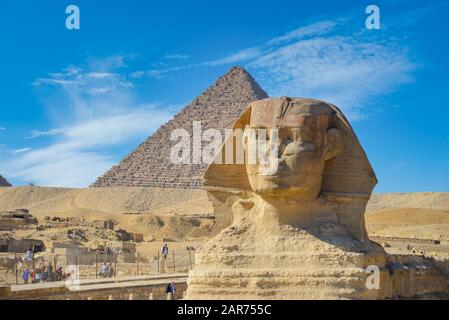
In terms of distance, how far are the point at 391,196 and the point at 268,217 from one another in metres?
97.3

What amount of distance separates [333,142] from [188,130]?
160182 millimetres

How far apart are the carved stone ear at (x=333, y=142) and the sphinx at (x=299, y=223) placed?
1 cm

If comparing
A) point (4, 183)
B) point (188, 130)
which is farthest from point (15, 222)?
point (188, 130)

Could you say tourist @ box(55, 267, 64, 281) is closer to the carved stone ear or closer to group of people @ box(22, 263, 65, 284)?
group of people @ box(22, 263, 65, 284)

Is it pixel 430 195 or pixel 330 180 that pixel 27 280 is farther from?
pixel 430 195

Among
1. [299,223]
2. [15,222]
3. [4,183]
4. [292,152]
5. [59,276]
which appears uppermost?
[4,183]

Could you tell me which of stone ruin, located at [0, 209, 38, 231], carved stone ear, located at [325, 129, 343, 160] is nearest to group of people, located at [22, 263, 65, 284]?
carved stone ear, located at [325, 129, 343, 160]

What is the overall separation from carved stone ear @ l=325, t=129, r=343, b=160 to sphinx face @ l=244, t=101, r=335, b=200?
0.4 inches

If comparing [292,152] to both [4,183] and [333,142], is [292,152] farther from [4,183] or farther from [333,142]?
[4,183]

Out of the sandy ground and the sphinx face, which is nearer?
the sphinx face

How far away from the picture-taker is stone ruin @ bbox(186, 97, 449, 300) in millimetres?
7660

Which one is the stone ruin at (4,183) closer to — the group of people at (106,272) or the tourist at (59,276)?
the group of people at (106,272)

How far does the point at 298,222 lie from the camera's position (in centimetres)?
809
